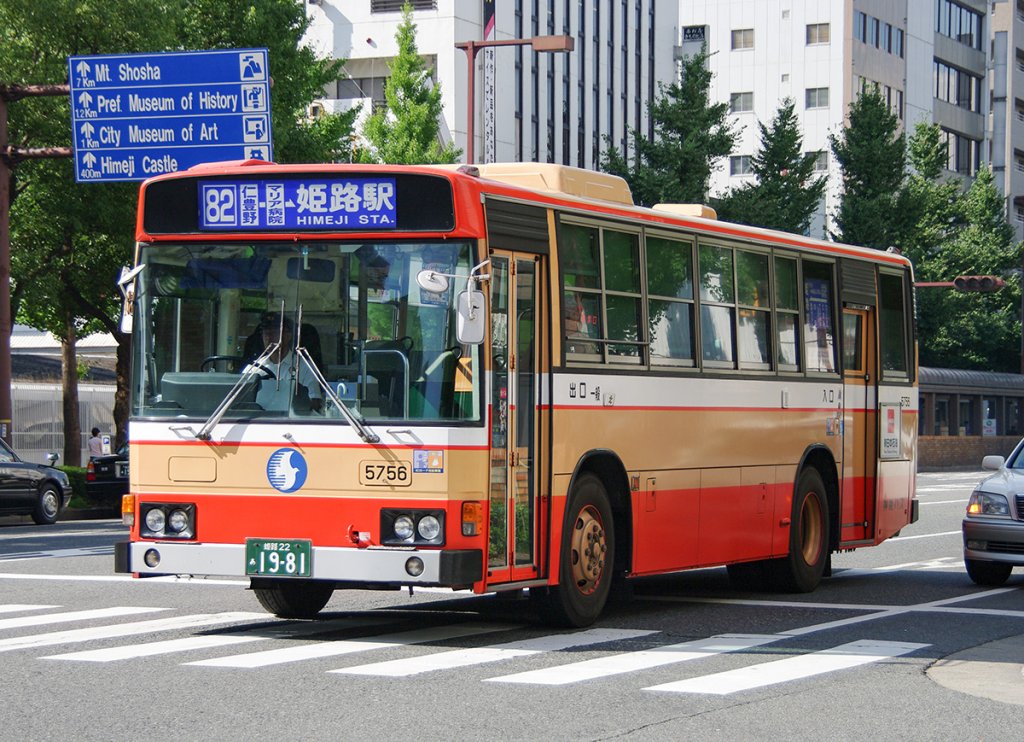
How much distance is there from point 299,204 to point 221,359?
3.67ft

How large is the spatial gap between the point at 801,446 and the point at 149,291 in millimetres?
6620

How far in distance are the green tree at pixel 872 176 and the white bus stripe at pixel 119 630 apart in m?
47.2

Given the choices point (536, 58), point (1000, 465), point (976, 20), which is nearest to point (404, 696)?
point (1000, 465)

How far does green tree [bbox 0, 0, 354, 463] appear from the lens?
31188mm

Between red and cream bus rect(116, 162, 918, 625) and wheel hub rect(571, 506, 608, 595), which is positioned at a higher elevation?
red and cream bus rect(116, 162, 918, 625)

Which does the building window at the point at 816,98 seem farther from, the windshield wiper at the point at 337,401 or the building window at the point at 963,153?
the windshield wiper at the point at 337,401

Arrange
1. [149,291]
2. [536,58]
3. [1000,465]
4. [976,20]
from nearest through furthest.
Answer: [149,291] < [1000,465] < [536,58] < [976,20]

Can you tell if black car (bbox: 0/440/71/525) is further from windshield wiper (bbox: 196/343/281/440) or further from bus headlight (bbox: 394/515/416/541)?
bus headlight (bbox: 394/515/416/541)

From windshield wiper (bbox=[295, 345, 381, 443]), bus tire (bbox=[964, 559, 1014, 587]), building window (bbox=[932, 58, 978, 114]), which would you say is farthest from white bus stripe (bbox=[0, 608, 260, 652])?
building window (bbox=[932, 58, 978, 114])

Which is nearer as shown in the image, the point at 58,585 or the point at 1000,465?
the point at 58,585

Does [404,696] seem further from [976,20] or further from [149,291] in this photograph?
[976,20]

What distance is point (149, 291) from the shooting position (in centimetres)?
1165

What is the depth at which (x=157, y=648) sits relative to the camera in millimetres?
11273

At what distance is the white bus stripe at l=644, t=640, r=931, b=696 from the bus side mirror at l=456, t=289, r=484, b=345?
2.37 metres
